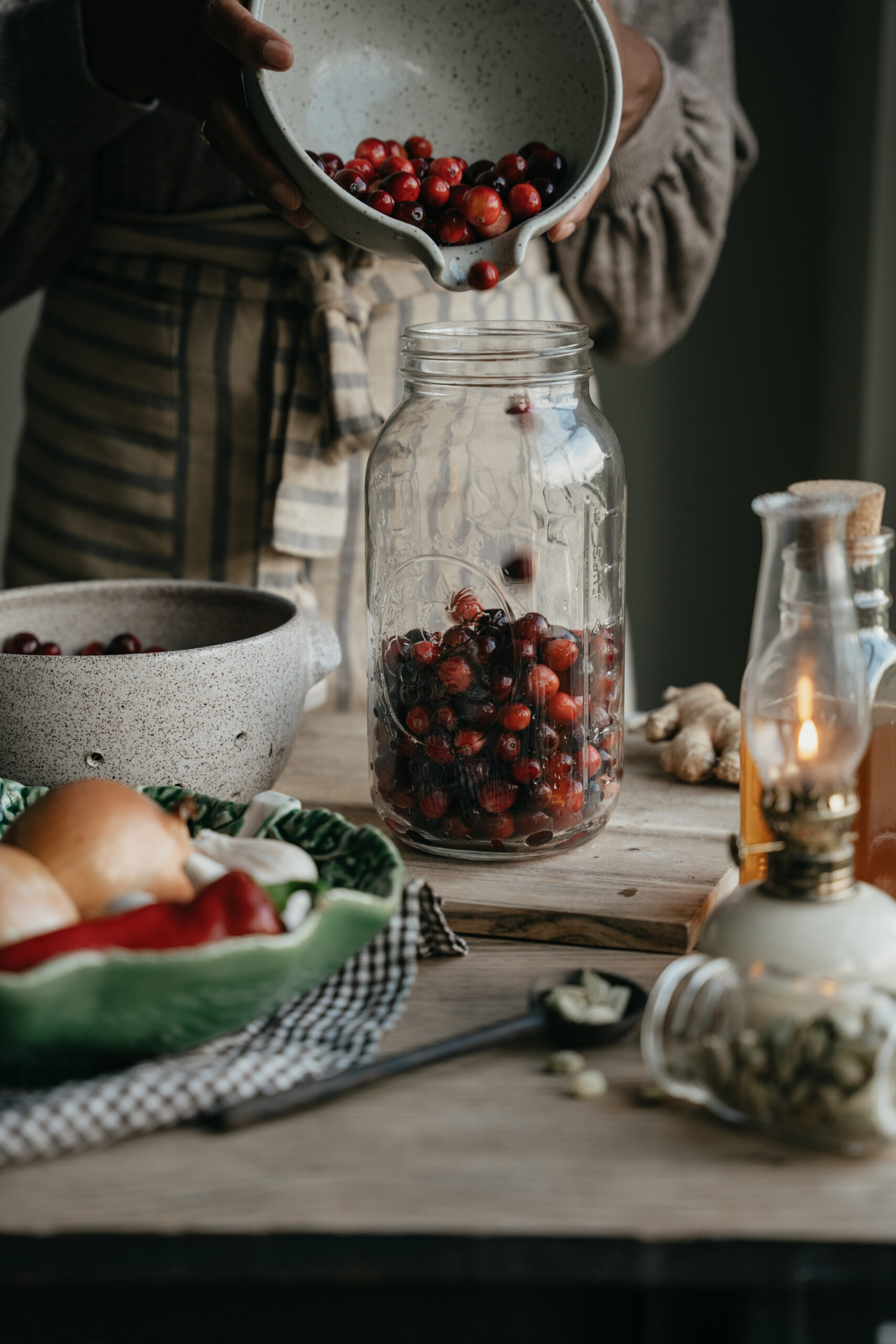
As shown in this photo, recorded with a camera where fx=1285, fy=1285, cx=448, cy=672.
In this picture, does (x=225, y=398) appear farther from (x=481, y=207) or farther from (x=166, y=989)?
(x=166, y=989)

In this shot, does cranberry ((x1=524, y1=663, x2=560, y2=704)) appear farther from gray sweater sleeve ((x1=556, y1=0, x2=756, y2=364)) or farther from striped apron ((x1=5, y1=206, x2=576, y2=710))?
gray sweater sleeve ((x1=556, y1=0, x2=756, y2=364))

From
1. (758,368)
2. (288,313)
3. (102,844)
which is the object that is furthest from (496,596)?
(758,368)

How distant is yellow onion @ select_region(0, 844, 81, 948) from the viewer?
53 centimetres

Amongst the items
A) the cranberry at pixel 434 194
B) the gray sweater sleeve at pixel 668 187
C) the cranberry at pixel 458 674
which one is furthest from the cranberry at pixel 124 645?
the gray sweater sleeve at pixel 668 187

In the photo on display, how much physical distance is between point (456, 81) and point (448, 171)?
0.51ft

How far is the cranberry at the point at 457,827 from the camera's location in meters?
0.77

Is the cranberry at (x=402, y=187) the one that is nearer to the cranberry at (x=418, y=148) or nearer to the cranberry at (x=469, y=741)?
the cranberry at (x=418, y=148)

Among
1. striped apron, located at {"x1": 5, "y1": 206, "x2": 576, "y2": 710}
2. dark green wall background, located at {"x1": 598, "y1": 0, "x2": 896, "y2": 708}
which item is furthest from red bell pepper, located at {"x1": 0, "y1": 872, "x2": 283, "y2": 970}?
dark green wall background, located at {"x1": 598, "y1": 0, "x2": 896, "y2": 708}

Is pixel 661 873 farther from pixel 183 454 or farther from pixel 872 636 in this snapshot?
pixel 183 454

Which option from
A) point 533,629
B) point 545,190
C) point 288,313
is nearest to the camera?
point 533,629

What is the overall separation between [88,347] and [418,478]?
0.64 meters

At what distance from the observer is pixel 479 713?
0.75m

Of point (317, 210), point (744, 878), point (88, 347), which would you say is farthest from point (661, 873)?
point (88, 347)

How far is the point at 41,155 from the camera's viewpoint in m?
1.17
